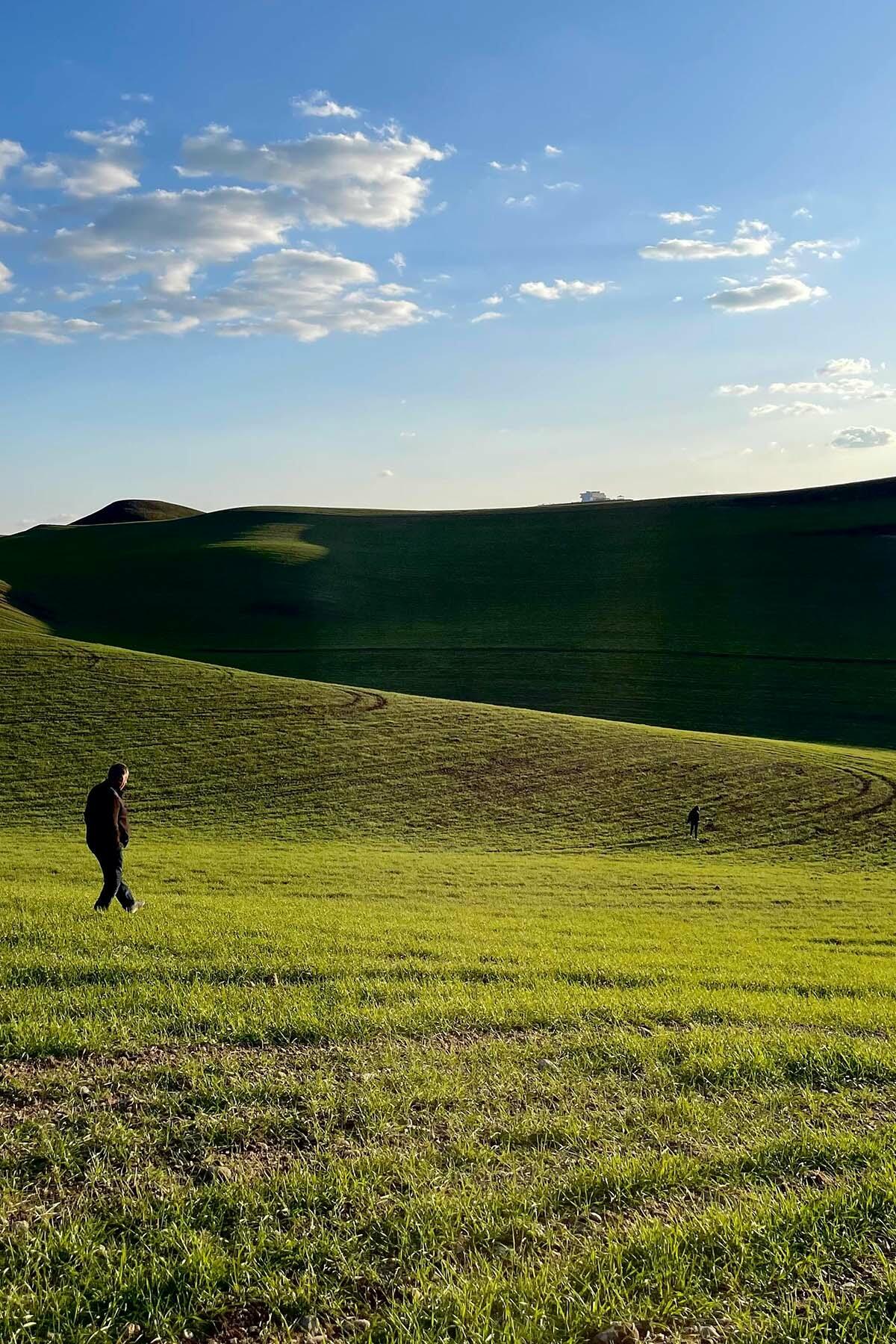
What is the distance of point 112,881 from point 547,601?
271 feet

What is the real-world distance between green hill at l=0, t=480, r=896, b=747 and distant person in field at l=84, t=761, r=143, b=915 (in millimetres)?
46219

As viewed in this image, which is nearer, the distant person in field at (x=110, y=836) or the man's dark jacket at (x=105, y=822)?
the distant person in field at (x=110, y=836)

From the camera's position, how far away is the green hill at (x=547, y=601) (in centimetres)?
6619

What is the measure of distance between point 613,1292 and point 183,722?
41.0m

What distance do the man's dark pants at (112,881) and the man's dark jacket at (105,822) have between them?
0.27 feet

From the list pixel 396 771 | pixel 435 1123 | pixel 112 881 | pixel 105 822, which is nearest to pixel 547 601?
pixel 396 771

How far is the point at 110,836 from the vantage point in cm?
1605

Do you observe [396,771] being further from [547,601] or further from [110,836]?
[547,601]

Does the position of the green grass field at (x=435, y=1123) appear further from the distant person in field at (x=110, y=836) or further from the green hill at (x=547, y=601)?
the green hill at (x=547, y=601)

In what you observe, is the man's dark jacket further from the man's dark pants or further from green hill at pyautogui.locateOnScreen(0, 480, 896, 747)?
green hill at pyautogui.locateOnScreen(0, 480, 896, 747)

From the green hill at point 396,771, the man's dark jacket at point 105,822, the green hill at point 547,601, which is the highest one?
the green hill at point 547,601

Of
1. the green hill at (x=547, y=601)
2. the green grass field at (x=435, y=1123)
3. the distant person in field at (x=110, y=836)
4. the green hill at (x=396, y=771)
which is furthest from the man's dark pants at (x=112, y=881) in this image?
the green hill at (x=547, y=601)

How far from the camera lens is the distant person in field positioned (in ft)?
52.2

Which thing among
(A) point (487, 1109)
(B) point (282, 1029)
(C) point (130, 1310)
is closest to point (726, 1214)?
(A) point (487, 1109)
